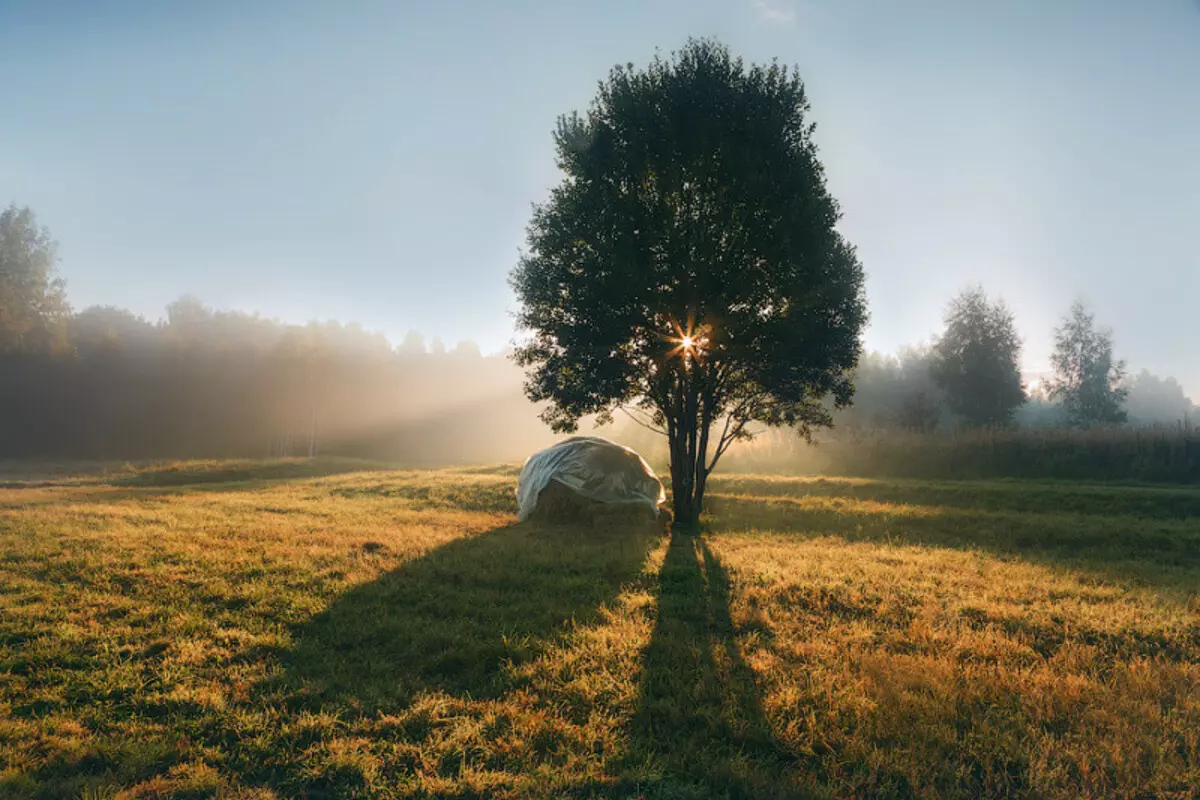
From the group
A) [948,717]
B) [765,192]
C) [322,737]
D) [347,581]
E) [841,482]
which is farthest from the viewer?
[841,482]

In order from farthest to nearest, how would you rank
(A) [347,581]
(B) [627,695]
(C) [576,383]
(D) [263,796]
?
(C) [576,383], (A) [347,581], (B) [627,695], (D) [263,796]

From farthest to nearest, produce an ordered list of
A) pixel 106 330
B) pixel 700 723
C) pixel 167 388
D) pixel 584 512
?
pixel 106 330 < pixel 167 388 < pixel 584 512 < pixel 700 723

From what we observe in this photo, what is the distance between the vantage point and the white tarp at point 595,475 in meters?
15.2

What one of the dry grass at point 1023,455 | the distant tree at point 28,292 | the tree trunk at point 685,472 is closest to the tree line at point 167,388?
the distant tree at point 28,292

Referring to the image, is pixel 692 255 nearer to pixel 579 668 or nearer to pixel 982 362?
pixel 579 668

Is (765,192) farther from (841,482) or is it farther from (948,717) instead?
(841,482)

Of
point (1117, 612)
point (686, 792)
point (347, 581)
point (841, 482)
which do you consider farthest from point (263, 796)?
→ point (841, 482)

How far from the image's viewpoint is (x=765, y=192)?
1306cm

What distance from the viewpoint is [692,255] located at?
13.3 m

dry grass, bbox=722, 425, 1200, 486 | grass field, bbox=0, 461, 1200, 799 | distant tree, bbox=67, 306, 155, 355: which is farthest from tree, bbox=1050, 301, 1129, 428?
distant tree, bbox=67, 306, 155, 355

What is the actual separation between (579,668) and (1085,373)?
65.9 meters

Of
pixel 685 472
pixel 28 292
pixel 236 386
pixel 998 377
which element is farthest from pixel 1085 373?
pixel 28 292

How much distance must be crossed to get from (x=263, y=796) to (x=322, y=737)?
2.47ft

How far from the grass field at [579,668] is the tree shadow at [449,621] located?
45 millimetres
